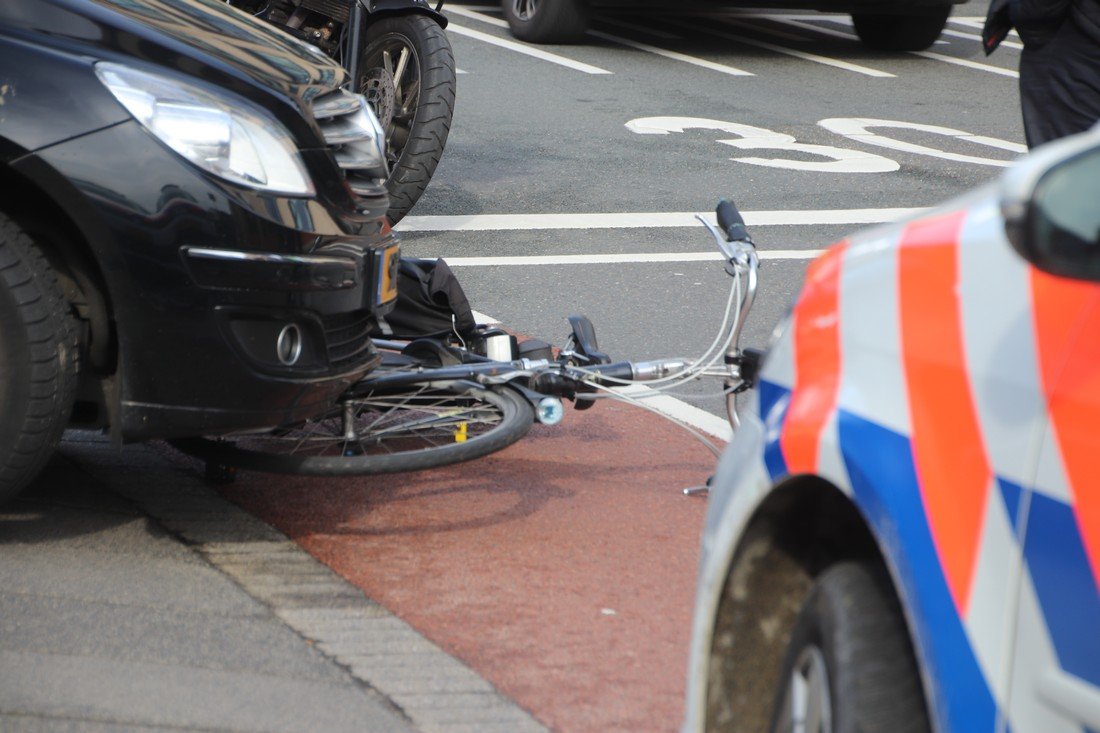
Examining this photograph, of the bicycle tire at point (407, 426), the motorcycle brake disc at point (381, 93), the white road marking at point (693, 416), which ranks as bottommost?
the white road marking at point (693, 416)

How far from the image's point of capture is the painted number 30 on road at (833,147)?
368 inches

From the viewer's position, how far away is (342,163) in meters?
3.98

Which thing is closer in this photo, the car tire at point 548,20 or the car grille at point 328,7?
the car grille at point 328,7

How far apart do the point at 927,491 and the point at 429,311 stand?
3.18m

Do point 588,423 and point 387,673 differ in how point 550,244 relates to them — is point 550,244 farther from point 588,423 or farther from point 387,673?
point 387,673

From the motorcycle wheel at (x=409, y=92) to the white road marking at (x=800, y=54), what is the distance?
6.78 m

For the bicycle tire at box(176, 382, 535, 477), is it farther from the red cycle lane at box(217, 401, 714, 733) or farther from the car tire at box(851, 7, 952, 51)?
the car tire at box(851, 7, 952, 51)

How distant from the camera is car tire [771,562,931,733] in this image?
6.43 ft

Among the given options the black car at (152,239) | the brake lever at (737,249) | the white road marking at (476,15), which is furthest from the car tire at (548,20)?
the black car at (152,239)

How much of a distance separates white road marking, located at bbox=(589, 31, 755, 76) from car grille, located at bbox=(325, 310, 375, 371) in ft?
29.1

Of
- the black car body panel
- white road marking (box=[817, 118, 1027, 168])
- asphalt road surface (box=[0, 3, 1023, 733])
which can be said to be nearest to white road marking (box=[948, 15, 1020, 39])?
white road marking (box=[817, 118, 1027, 168])

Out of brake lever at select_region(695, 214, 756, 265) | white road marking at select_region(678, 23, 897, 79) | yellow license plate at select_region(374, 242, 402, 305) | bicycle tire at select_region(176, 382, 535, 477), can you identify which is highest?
brake lever at select_region(695, 214, 756, 265)

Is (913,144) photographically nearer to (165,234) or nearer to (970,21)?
(970,21)

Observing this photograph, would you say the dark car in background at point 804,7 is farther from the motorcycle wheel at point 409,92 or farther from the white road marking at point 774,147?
the motorcycle wheel at point 409,92
